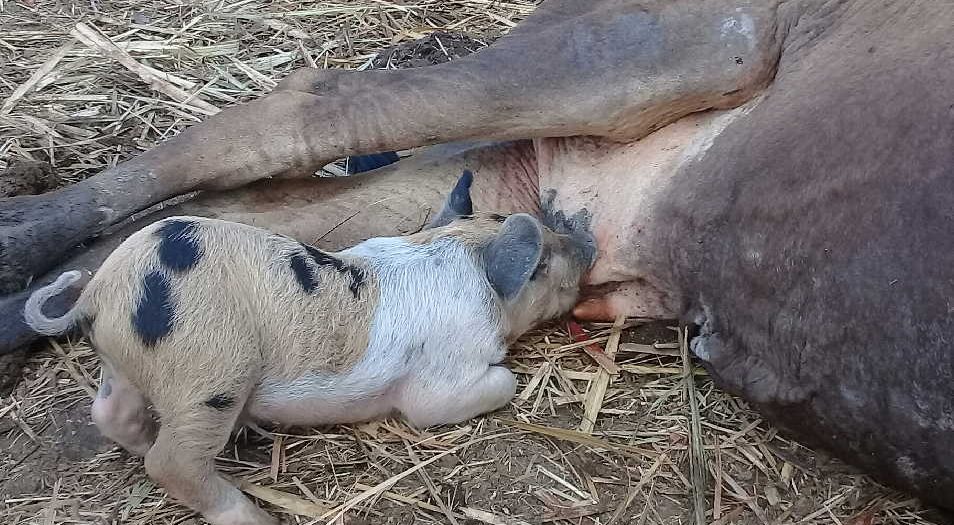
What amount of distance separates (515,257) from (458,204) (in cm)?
36

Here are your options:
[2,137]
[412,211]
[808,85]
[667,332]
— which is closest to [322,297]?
[412,211]

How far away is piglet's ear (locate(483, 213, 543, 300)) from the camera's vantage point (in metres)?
2.92

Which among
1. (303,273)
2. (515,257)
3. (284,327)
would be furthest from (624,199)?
(284,327)

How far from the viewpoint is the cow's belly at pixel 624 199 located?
10.2ft

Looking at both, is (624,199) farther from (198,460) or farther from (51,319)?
(51,319)

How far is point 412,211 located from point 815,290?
4.57 ft

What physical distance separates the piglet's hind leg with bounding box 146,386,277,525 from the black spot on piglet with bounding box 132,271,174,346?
0.60ft

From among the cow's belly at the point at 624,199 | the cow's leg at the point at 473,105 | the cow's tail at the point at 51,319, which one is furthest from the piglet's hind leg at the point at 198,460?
the cow's belly at the point at 624,199

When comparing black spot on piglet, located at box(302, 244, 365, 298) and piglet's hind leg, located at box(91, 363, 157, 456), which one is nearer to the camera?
piglet's hind leg, located at box(91, 363, 157, 456)

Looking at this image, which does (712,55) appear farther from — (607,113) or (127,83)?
(127,83)

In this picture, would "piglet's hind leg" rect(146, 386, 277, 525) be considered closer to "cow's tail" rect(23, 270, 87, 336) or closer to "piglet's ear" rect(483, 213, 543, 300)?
"cow's tail" rect(23, 270, 87, 336)

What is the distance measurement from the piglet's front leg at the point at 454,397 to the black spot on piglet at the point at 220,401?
1.75 feet

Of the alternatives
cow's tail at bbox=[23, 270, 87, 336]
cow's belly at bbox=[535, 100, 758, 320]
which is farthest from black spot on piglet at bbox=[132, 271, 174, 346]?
cow's belly at bbox=[535, 100, 758, 320]

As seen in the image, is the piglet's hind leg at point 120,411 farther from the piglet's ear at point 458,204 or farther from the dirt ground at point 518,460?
the piglet's ear at point 458,204
